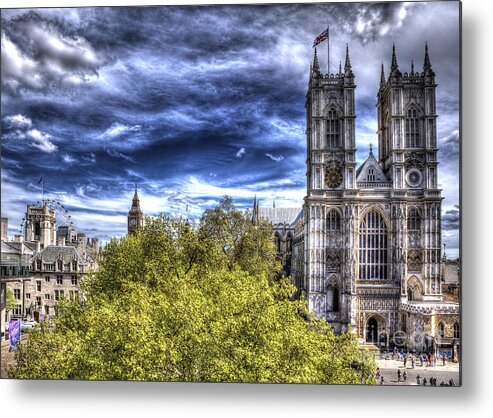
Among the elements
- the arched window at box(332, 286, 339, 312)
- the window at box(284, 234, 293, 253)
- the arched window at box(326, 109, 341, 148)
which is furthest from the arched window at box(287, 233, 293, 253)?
the arched window at box(326, 109, 341, 148)

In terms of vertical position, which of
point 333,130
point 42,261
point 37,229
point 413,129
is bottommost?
point 42,261

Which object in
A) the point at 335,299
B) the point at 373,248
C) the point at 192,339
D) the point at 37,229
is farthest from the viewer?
the point at 373,248

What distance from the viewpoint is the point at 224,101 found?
32.0 feet

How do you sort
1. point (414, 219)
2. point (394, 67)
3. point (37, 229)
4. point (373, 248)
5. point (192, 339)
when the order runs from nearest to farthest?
point (192, 339)
point (394, 67)
point (414, 219)
point (37, 229)
point (373, 248)

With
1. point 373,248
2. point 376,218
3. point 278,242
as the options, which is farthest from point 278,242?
point 376,218

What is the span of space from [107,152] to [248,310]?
434 centimetres

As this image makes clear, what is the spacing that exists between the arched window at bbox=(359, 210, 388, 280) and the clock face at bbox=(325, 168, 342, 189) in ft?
3.24

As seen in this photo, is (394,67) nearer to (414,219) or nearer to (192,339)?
(414,219)

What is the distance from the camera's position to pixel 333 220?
10.5 meters

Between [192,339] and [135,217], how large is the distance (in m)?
3.09

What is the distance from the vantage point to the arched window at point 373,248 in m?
10.1

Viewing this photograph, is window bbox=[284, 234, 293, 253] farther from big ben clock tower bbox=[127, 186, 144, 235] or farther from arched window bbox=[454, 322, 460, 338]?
arched window bbox=[454, 322, 460, 338]

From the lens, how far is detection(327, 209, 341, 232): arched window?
34.3 ft

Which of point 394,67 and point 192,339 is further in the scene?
point 394,67
